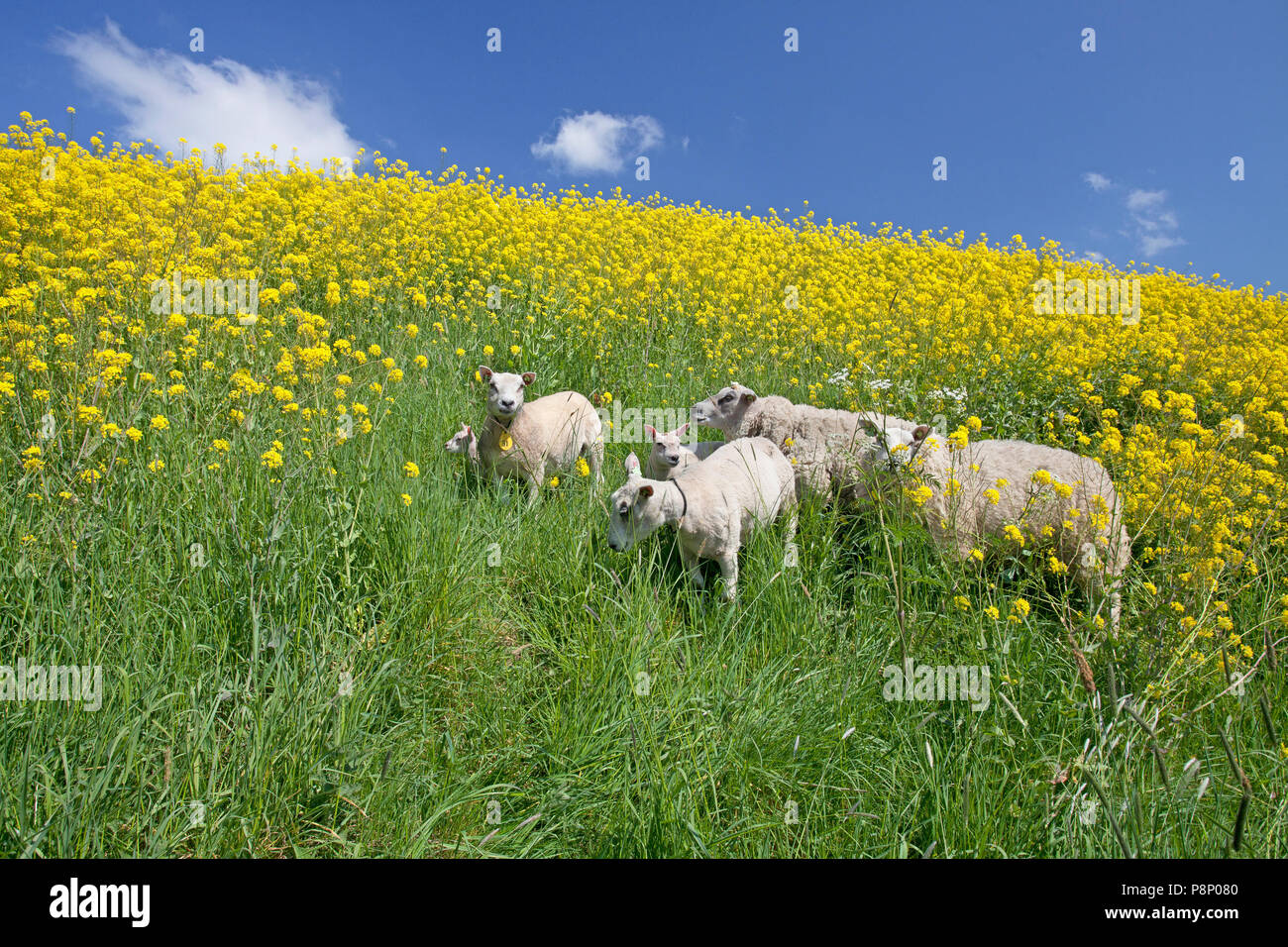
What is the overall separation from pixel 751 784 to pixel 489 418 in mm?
3710

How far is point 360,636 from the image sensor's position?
358 cm

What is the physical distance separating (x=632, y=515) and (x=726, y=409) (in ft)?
8.10

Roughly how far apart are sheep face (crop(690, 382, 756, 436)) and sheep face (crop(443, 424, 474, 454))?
2026 mm

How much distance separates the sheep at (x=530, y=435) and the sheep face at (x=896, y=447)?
6.94 ft

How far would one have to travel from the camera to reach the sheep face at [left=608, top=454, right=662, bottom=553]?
180 inches

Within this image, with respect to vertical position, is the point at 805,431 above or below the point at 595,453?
above

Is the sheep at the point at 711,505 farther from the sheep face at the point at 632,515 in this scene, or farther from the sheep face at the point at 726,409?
the sheep face at the point at 726,409

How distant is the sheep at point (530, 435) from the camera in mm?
5828

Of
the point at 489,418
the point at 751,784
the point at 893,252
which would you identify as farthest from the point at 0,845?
the point at 893,252

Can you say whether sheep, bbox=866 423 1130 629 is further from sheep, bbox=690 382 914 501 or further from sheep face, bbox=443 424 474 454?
sheep face, bbox=443 424 474 454

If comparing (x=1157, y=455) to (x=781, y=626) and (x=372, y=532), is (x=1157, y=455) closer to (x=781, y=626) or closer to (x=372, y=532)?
(x=781, y=626)

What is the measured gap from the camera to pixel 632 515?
4.61 meters

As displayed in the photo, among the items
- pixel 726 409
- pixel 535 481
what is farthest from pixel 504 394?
pixel 726 409

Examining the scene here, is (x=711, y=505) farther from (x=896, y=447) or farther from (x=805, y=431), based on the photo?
(x=805, y=431)
